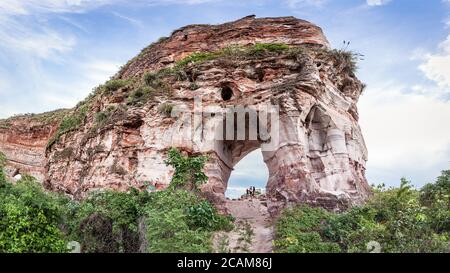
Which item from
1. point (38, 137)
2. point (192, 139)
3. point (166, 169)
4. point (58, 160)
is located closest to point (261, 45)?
point (192, 139)

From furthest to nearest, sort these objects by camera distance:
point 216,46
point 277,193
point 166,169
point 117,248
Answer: point 216,46, point 166,169, point 277,193, point 117,248

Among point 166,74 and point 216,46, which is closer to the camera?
point 166,74

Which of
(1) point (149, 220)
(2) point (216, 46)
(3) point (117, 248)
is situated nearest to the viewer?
(1) point (149, 220)

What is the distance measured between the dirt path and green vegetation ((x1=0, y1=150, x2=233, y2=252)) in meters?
0.34

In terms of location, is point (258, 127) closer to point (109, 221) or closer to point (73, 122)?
point (109, 221)

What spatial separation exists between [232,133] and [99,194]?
526cm

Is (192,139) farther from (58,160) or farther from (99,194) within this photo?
(58,160)

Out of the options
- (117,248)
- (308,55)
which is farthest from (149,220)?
(308,55)

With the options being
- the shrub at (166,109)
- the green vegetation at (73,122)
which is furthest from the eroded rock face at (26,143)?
the shrub at (166,109)

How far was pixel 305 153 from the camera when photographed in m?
14.3

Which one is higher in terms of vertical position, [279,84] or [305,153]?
[279,84]

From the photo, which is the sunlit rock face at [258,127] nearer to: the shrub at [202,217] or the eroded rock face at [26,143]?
the shrub at [202,217]

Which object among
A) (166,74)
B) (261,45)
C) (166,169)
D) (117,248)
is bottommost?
(117,248)

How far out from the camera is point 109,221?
40.0 feet
